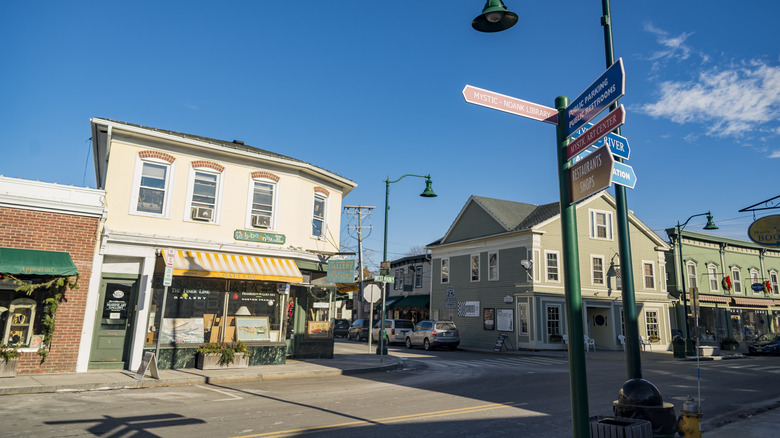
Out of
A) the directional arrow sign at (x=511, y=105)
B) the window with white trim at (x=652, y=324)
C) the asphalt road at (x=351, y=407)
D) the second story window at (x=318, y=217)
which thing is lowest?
the asphalt road at (x=351, y=407)

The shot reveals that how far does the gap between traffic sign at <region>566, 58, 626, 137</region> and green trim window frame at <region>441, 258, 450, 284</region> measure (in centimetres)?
3143

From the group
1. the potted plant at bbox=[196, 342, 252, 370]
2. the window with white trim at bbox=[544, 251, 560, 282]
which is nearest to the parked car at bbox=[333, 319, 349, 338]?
the window with white trim at bbox=[544, 251, 560, 282]

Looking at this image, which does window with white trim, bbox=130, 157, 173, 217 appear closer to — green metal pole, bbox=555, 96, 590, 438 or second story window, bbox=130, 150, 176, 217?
second story window, bbox=130, 150, 176, 217

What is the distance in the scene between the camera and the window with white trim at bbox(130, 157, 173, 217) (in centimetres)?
1542

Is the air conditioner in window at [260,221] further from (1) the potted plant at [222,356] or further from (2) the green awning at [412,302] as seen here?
(2) the green awning at [412,302]

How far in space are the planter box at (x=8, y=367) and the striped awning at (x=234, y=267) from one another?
4.25 meters

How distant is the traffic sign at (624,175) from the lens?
193 inches

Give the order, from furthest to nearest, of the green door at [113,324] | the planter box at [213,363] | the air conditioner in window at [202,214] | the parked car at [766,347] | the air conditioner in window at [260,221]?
1. the parked car at [766,347]
2. the air conditioner in window at [260,221]
3. the air conditioner in window at [202,214]
4. the planter box at [213,363]
5. the green door at [113,324]

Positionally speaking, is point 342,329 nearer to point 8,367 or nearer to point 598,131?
point 8,367

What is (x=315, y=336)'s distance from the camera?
61.6 feet

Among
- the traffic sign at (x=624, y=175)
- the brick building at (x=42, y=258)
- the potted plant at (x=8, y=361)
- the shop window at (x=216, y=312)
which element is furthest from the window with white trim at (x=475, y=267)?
the traffic sign at (x=624, y=175)

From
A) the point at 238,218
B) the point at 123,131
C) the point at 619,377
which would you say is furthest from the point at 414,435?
the point at 123,131

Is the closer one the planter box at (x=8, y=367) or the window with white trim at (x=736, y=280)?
the planter box at (x=8, y=367)

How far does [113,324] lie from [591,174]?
14.5 m
